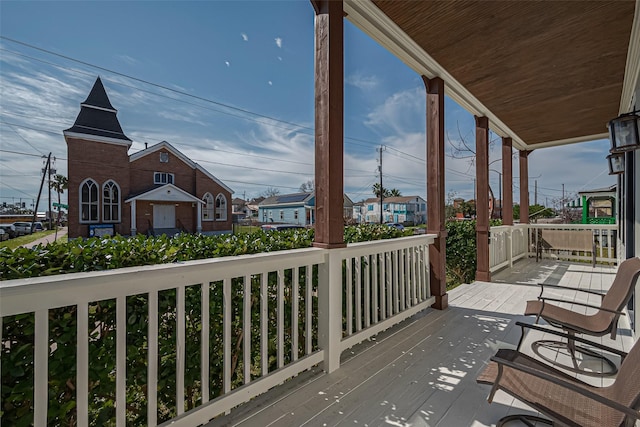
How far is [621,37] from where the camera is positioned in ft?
9.65

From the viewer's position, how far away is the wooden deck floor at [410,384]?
1810mm

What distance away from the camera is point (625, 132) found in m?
2.50

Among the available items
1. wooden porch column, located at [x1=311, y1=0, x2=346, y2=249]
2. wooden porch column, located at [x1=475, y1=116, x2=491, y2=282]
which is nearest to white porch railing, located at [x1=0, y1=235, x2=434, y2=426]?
wooden porch column, located at [x1=311, y1=0, x2=346, y2=249]

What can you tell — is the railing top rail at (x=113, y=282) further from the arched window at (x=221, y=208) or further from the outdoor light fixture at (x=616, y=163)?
the outdoor light fixture at (x=616, y=163)

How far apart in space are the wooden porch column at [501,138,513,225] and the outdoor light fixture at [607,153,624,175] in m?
1.91

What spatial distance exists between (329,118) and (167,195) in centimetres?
208

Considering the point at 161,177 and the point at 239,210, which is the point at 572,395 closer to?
the point at 239,210

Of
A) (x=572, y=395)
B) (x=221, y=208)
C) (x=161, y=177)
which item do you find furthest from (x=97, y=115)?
(x=572, y=395)

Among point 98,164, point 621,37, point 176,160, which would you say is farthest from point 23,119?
point 621,37

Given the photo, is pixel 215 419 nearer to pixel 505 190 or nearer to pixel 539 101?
pixel 539 101

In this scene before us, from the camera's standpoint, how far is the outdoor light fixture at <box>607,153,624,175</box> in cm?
407

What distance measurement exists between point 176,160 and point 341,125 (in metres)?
2.20

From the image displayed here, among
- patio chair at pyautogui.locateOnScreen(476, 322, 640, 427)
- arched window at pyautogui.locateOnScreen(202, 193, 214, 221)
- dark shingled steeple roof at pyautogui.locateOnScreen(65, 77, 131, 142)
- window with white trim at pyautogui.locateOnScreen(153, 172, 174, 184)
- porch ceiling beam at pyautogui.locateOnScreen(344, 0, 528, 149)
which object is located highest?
porch ceiling beam at pyautogui.locateOnScreen(344, 0, 528, 149)

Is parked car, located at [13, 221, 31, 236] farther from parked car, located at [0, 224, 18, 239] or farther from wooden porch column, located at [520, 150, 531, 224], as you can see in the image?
wooden porch column, located at [520, 150, 531, 224]
